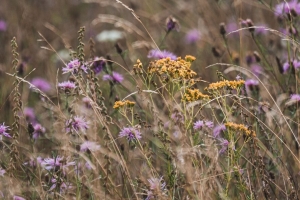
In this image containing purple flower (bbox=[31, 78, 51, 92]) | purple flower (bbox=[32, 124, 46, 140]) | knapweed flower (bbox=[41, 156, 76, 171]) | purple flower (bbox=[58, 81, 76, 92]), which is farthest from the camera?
purple flower (bbox=[31, 78, 51, 92])

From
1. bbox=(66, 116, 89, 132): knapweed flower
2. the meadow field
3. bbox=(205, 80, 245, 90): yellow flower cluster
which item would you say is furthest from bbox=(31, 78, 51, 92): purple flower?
bbox=(205, 80, 245, 90): yellow flower cluster

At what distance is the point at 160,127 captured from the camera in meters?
2.07

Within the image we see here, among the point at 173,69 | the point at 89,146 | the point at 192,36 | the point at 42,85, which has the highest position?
the point at 173,69

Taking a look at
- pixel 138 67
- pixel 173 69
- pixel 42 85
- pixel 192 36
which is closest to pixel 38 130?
pixel 138 67

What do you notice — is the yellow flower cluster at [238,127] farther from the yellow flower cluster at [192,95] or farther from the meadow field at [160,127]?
the yellow flower cluster at [192,95]

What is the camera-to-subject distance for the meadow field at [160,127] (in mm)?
2043

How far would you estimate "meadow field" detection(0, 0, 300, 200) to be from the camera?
2.04 meters

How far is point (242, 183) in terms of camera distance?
2.07m

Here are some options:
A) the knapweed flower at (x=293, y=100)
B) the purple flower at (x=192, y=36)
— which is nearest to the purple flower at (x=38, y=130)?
the knapweed flower at (x=293, y=100)

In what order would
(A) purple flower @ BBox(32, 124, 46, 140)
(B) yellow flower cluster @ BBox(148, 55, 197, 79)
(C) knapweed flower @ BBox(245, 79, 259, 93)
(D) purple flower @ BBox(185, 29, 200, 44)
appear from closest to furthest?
(B) yellow flower cluster @ BBox(148, 55, 197, 79) → (A) purple flower @ BBox(32, 124, 46, 140) → (C) knapweed flower @ BBox(245, 79, 259, 93) → (D) purple flower @ BBox(185, 29, 200, 44)

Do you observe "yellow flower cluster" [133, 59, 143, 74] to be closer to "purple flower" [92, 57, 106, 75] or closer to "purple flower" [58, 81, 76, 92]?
"purple flower" [58, 81, 76, 92]

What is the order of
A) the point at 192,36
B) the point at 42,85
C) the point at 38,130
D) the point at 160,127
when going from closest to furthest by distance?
the point at 160,127 < the point at 38,130 < the point at 42,85 < the point at 192,36

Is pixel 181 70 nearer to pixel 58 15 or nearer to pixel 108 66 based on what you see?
pixel 108 66

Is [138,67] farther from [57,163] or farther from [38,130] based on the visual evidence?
[38,130]
